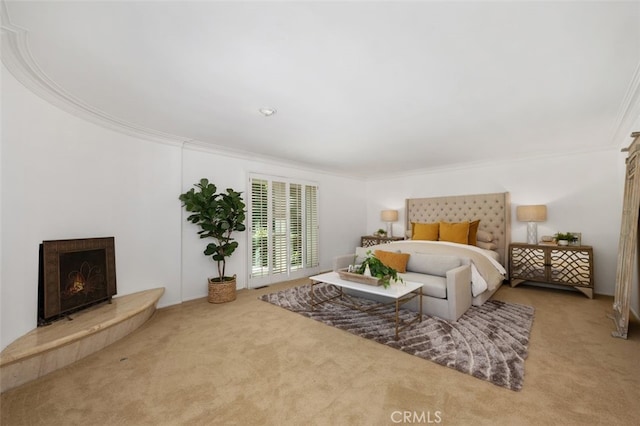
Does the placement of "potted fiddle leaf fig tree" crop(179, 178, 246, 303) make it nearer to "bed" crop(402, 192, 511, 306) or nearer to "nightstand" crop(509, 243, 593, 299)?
"bed" crop(402, 192, 511, 306)

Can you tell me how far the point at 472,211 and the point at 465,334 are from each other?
3.20 metres

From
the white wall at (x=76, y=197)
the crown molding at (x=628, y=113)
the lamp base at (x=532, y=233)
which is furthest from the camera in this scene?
the lamp base at (x=532, y=233)

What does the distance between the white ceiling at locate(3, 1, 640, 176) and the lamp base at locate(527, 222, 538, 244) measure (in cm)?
172

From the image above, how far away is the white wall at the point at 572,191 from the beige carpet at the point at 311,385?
198 cm

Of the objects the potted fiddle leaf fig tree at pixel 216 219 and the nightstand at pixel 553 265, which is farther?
the nightstand at pixel 553 265

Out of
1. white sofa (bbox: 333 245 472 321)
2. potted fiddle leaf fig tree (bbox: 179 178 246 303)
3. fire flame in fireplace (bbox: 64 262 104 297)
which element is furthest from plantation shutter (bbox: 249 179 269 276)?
white sofa (bbox: 333 245 472 321)

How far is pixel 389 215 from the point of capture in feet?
20.3

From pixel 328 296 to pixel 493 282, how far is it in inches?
91.0

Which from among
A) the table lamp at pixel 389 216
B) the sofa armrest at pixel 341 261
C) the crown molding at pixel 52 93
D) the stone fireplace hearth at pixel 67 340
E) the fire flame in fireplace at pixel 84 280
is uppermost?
the crown molding at pixel 52 93

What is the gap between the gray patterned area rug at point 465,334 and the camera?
2088 millimetres

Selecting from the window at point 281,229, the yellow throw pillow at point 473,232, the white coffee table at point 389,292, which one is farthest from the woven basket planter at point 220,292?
the yellow throw pillow at point 473,232

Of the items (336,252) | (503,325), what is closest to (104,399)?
(503,325)

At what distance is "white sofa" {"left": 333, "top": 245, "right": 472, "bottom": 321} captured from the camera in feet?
9.76

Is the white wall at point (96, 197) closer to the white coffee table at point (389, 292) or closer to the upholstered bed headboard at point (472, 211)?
the white coffee table at point (389, 292)
